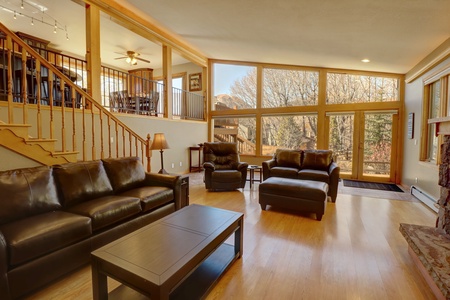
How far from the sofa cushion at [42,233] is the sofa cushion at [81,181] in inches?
12.9

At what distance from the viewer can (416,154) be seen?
454 centimetres

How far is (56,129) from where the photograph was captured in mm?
3605

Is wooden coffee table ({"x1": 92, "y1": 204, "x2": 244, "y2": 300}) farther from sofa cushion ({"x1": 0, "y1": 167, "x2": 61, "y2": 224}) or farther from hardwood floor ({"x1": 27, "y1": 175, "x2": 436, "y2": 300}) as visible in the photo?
sofa cushion ({"x1": 0, "y1": 167, "x2": 61, "y2": 224})

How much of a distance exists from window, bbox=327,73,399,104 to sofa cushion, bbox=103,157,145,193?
17.5ft

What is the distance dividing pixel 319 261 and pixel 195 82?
6990 mm

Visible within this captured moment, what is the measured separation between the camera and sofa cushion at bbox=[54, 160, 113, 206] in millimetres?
2348

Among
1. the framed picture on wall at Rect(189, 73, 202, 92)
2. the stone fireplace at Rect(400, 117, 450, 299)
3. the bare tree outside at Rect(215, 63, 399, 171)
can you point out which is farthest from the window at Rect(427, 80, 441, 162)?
the framed picture on wall at Rect(189, 73, 202, 92)

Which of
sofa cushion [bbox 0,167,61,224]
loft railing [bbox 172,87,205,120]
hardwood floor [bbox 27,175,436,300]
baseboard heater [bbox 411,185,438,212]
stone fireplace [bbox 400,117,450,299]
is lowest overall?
hardwood floor [bbox 27,175,436,300]

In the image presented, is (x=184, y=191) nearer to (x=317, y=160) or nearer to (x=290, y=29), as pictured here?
(x=317, y=160)

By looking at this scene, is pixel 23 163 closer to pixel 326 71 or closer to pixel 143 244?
pixel 143 244

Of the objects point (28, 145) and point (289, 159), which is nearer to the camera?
point (28, 145)

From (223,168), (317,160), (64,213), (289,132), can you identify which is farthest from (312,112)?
(64,213)

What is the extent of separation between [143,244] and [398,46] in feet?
15.7

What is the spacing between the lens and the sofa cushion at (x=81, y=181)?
7.70ft
